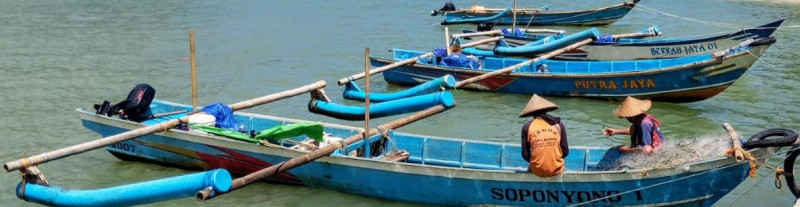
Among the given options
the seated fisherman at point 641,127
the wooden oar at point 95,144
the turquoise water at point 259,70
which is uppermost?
the seated fisherman at point 641,127

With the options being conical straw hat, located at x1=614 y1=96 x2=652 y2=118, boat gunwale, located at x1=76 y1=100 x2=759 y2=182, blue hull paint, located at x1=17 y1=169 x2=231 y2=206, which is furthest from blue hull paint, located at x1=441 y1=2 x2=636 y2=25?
blue hull paint, located at x1=17 y1=169 x2=231 y2=206

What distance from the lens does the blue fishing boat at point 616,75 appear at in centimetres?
1827

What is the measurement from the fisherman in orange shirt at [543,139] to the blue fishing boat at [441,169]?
1.23 feet

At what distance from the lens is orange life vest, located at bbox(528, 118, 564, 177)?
10.3 metres

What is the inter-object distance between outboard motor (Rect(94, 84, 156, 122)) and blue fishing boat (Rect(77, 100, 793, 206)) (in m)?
0.18

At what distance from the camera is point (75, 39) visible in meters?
31.8

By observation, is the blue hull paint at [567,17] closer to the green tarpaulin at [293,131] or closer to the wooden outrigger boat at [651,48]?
the wooden outrigger boat at [651,48]

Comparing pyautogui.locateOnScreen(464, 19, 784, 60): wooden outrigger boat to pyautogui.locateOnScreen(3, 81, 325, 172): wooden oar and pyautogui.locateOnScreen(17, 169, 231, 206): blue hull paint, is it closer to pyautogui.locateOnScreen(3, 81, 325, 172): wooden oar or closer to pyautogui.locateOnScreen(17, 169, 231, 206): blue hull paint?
pyautogui.locateOnScreen(3, 81, 325, 172): wooden oar

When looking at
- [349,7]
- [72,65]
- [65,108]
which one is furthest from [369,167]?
[349,7]

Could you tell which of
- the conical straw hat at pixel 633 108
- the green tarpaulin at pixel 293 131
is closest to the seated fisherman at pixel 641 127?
the conical straw hat at pixel 633 108

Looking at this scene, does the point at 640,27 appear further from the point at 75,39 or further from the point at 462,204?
the point at 462,204

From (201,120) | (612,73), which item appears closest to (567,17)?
(612,73)

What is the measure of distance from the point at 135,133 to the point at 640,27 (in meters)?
30.3

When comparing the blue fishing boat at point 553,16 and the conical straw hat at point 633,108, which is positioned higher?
the conical straw hat at point 633,108
